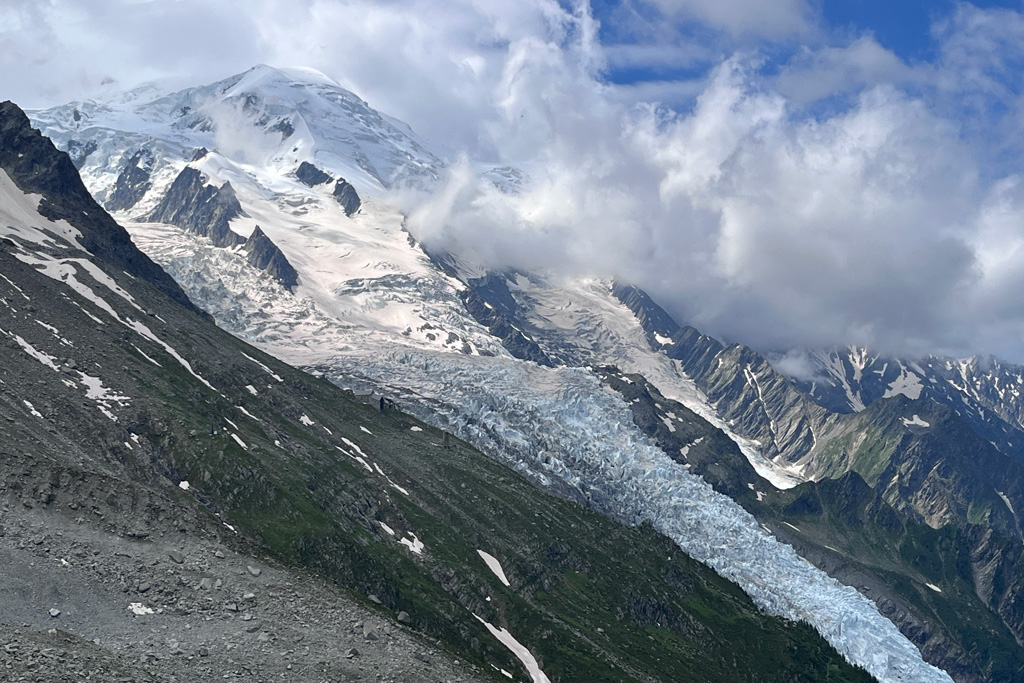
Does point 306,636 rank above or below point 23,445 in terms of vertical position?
above

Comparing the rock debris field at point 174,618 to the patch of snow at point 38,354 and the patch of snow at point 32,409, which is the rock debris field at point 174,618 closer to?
the patch of snow at point 32,409

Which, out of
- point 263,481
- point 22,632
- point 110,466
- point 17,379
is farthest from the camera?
point 263,481

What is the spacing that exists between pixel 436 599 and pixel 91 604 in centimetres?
11995

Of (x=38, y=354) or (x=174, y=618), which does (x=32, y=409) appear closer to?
(x=38, y=354)

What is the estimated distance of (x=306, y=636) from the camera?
8050 centimetres

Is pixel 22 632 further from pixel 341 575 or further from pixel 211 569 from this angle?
pixel 341 575

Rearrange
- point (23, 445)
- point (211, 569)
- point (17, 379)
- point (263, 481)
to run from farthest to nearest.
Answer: point (263, 481)
point (17, 379)
point (23, 445)
point (211, 569)

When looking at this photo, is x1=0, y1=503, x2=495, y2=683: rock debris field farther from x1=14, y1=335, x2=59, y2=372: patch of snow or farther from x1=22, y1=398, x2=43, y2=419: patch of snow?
x1=14, y1=335, x2=59, y2=372: patch of snow

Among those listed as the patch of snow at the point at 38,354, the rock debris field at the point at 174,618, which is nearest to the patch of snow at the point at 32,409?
the patch of snow at the point at 38,354

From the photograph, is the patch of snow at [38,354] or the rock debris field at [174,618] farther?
the patch of snow at [38,354]

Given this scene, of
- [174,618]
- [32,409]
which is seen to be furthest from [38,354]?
[174,618]

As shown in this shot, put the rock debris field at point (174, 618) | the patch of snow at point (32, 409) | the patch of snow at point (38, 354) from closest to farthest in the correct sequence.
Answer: the rock debris field at point (174, 618), the patch of snow at point (32, 409), the patch of snow at point (38, 354)

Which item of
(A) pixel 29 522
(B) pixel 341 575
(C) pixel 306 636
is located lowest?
(B) pixel 341 575

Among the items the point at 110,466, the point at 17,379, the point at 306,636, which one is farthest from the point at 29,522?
the point at 17,379
